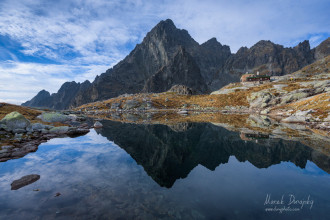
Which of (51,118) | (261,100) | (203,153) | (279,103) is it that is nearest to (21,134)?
(51,118)

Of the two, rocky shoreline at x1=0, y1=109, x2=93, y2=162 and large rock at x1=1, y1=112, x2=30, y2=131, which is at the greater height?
large rock at x1=1, y1=112, x2=30, y2=131

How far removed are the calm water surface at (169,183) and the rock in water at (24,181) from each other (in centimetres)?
36

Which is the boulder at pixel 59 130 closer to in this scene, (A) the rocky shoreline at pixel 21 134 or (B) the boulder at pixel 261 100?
(A) the rocky shoreline at pixel 21 134

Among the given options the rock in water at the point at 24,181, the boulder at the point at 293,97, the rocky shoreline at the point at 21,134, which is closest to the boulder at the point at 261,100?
the boulder at the point at 293,97

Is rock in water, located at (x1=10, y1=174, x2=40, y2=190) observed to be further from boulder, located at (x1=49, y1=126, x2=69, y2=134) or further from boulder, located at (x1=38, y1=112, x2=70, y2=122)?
boulder, located at (x1=38, y1=112, x2=70, y2=122)

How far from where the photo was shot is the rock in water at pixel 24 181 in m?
13.4

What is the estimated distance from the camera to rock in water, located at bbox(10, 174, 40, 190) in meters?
13.4

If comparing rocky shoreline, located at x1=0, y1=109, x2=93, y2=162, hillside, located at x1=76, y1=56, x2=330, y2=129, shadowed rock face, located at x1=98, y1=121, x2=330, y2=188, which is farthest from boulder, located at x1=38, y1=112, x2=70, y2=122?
hillside, located at x1=76, y1=56, x2=330, y2=129

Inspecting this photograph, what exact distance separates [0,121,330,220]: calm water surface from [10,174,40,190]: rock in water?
1.19 feet

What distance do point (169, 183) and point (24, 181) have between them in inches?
506

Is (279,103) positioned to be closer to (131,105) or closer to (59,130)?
(59,130)

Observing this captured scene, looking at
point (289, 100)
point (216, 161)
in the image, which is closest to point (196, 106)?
point (289, 100)

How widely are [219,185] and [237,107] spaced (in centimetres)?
8880

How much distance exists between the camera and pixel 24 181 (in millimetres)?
14242
